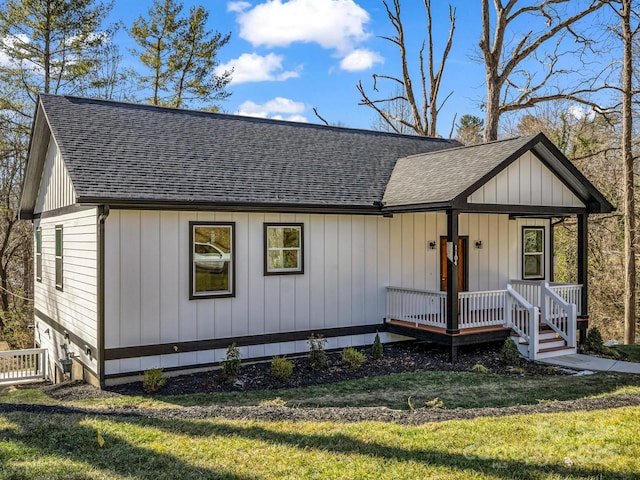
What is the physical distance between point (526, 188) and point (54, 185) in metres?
11.0

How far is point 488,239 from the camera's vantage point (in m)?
13.6

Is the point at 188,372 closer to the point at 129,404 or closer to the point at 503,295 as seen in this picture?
the point at 129,404

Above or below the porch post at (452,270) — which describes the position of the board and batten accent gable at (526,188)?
above

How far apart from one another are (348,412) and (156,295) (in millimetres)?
4550

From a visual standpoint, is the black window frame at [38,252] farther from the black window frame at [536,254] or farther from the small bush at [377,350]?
the black window frame at [536,254]

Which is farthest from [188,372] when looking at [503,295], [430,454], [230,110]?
[230,110]

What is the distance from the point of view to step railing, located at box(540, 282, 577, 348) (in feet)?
37.3

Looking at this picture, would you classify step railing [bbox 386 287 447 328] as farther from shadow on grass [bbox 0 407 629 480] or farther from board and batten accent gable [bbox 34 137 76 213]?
board and batten accent gable [bbox 34 137 76 213]

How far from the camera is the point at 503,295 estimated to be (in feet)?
38.1

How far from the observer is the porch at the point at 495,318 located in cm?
1069

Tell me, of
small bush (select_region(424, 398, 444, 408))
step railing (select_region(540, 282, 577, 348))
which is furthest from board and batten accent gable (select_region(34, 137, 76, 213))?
step railing (select_region(540, 282, 577, 348))

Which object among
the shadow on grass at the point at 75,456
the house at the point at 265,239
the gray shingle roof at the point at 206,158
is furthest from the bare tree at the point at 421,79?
the shadow on grass at the point at 75,456

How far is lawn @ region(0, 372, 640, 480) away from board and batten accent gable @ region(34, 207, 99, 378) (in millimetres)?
3713

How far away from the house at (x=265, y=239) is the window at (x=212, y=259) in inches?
1.1
